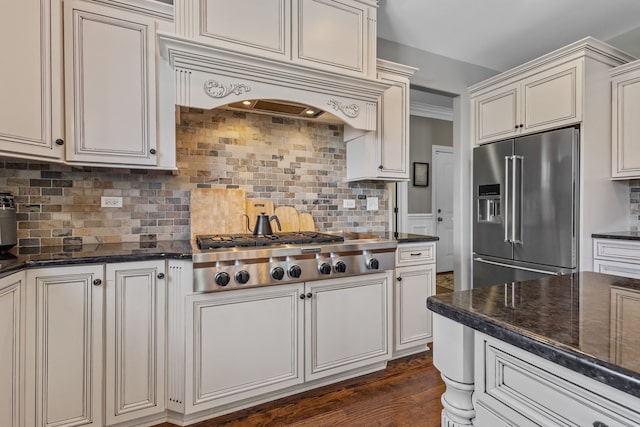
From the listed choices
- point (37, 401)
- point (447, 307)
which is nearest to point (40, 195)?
point (37, 401)

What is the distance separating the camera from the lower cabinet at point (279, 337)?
171cm

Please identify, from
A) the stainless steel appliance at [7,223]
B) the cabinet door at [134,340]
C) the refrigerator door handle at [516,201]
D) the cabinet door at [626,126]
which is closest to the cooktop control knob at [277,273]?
the cabinet door at [134,340]

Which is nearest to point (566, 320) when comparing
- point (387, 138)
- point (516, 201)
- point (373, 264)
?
point (373, 264)

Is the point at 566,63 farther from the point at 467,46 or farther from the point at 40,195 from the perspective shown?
the point at 40,195

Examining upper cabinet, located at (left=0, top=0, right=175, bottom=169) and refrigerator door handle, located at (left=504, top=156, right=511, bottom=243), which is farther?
refrigerator door handle, located at (left=504, top=156, right=511, bottom=243)

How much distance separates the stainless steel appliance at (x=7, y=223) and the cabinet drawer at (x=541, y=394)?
83.0 inches

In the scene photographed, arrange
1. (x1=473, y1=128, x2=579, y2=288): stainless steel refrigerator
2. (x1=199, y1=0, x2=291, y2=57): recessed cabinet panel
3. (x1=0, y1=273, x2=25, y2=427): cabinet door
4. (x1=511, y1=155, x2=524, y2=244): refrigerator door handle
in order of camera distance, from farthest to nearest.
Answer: (x1=511, y1=155, x2=524, y2=244): refrigerator door handle
(x1=473, y1=128, x2=579, y2=288): stainless steel refrigerator
(x1=199, y1=0, x2=291, y2=57): recessed cabinet panel
(x1=0, y1=273, x2=25, y2=427): cabinet door

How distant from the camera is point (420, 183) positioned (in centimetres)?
510

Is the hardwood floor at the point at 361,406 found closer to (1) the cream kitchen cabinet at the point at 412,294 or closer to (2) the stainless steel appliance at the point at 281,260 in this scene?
(1) the cream kitchen cabinet at the point at 412,294

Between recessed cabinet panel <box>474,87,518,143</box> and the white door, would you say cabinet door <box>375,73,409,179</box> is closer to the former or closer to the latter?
recessed cabinet panel <box>474,87,518,143</box>

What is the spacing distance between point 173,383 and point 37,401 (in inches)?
21.9

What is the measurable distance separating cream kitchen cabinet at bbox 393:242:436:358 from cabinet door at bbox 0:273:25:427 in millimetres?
2043

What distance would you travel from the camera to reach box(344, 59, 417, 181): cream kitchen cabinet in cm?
258

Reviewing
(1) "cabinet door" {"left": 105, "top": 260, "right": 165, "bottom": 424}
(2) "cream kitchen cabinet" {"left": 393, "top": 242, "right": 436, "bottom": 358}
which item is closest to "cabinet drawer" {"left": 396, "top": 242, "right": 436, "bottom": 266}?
(2) "cream kitchen cabinet" {"left": 393, "top": 242, "right": 436, "bottom": 358}
